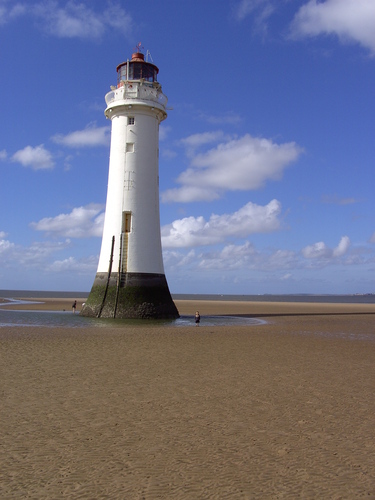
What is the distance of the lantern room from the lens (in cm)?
2742

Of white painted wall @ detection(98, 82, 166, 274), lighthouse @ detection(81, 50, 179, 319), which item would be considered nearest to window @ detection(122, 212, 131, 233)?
lighthouse @ detection(81, 50, 179, 319)

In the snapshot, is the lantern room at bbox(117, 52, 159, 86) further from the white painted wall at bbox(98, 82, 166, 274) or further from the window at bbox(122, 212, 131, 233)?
the window at bbox(122, 212, 131, 233)

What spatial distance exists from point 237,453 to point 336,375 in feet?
19.6

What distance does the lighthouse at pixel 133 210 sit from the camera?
86.1 feet

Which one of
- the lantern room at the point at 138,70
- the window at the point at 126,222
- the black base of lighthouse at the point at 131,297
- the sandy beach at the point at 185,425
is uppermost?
the lantern room at the point at 138,70

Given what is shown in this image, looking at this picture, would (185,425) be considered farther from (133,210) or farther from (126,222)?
(126,222)

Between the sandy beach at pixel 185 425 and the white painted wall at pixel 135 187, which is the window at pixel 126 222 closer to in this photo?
the white painted wall at pixel 135 187

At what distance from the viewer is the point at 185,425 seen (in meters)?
7.29

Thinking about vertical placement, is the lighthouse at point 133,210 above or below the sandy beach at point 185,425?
above

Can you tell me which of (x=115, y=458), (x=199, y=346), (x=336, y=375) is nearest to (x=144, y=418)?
(x=115, y=458)

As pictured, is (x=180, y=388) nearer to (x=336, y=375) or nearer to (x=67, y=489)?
(x=336, y=375)

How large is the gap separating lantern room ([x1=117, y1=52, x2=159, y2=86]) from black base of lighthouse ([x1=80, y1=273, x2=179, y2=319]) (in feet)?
36.7

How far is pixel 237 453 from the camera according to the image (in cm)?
615

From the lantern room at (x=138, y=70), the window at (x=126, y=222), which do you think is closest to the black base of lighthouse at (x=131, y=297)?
the window at (x=126, y=222)
